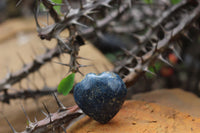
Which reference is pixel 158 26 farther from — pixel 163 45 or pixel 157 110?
pixel 157 110

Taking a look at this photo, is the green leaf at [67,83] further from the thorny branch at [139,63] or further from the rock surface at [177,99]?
the rock surface at [177,99]

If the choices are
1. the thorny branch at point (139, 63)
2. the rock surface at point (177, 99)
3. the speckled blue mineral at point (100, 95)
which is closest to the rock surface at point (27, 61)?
the thorny branch at point (139, 63)

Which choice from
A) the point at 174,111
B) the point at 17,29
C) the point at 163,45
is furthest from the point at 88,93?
the point at 17,29

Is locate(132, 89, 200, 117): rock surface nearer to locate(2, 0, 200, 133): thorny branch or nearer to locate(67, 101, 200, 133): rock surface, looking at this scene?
locate(67, 101, 200, 133): rock surface

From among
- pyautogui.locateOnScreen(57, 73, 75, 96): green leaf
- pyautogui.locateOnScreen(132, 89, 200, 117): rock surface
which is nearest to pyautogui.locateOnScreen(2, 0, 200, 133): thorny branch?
pyautogui.locateOnScreen(57, 73, 75, 96): green leaf

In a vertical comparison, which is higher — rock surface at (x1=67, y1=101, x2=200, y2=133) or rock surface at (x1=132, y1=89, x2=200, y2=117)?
rock surface at (x1=67, y1=101, x2=200, y2=133)

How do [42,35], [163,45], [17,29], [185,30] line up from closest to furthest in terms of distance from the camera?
1. [42,35]
2. [163,45]
3. [185,30]
4. [17,29]
